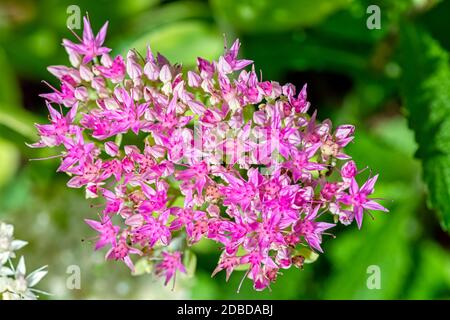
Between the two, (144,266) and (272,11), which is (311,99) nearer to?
(272,11)

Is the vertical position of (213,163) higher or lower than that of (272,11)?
lower

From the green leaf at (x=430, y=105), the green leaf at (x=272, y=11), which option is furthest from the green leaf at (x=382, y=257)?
the green leaf at (x=272, y=11)

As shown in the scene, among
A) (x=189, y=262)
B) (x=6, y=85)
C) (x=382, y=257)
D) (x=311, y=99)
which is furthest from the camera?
(x=311, y=99)

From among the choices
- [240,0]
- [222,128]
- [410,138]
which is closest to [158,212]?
[222,128]

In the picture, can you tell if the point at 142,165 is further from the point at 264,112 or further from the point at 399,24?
the point at 399,24

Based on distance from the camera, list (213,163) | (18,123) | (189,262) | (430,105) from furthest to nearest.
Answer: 1. (18,123)
2. (430,105)
3. (189,262)
4. (213,163)

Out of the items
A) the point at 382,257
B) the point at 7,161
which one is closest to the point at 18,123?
the point at 7,161

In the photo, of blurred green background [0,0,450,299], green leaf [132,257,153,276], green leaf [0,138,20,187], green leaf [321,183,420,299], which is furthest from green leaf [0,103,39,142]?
green leaf [321,183,420,299]
